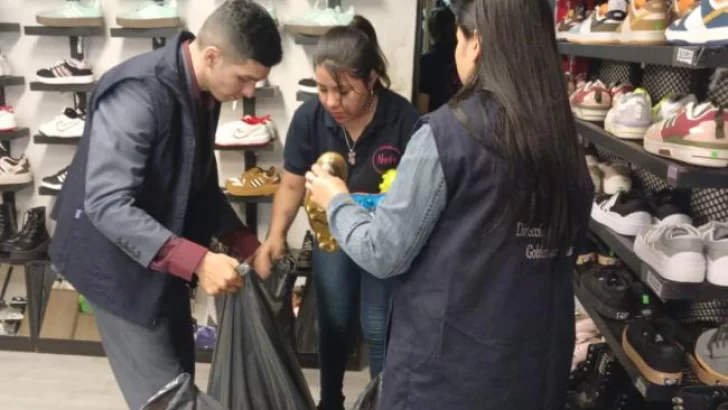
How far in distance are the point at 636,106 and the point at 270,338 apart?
48.3 inches

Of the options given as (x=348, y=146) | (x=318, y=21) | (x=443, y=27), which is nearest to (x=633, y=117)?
(x=348, y=146)

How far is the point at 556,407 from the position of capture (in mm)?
1336

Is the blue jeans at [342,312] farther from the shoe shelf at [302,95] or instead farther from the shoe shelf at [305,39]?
the shoe shelf at [305,39]

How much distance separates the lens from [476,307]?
1.20 meters

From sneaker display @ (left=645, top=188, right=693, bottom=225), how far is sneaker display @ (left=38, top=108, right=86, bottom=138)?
2533 mm

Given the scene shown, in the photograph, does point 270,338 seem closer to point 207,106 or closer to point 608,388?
Answer: point 207,106

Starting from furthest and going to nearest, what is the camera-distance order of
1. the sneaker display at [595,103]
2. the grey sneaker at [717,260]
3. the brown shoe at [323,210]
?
the sneaker display at [595,103] < the brown shoe at [323,210] < the grey sneaker at [717,260]

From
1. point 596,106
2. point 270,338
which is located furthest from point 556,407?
point 596,106

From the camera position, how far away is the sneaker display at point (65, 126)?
322 cm

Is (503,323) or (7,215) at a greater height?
(503,323)

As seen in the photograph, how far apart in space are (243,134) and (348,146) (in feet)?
3.96

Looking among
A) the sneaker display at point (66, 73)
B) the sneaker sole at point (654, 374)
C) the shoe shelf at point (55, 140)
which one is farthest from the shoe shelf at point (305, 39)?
the sneaker sole at point (654, 374)

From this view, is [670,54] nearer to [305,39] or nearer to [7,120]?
[305,39]

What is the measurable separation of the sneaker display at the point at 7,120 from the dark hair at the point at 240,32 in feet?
6.92
